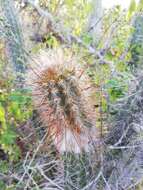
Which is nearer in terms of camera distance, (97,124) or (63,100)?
(63,100)

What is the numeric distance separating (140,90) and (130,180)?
0.44 m

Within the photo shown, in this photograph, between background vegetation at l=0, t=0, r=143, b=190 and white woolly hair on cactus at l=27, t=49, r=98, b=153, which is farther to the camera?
background vegetation at l=0, t=0, r=143, b=190

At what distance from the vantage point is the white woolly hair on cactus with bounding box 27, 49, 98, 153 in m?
1.91

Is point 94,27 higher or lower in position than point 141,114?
higher

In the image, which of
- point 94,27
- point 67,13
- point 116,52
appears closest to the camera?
point 116,52

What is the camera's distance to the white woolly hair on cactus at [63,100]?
1908 mm

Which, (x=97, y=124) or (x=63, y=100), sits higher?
(x=63, y=100)

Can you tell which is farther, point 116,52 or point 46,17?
point 46,17

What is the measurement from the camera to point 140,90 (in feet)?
6.72

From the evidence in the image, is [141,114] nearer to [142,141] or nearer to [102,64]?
[142,141]

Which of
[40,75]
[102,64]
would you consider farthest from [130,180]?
[102,64]

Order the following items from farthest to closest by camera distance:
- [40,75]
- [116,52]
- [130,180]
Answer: [116,52], [130,180], [40,75]

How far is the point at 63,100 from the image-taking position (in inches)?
75.5

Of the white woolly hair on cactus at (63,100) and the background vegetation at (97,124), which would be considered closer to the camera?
the white woolly hair on cactus at (63,100)
